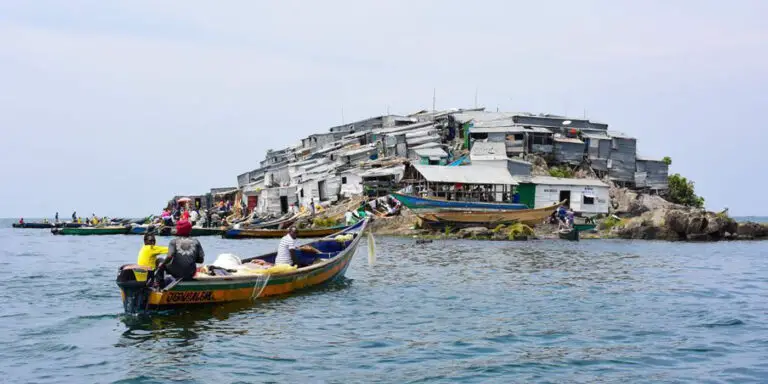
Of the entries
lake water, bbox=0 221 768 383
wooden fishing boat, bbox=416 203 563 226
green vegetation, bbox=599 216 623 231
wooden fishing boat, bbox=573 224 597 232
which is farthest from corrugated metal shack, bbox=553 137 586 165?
lake water, bbox=0 221 768 383

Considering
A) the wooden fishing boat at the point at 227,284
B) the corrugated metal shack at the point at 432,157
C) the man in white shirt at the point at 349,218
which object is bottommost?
the wooden fishing boat at the point at 227,284

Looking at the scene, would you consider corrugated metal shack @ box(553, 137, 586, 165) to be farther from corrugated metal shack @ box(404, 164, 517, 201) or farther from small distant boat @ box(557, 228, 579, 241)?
small distant boat @ box(557, 228, 579, 241)

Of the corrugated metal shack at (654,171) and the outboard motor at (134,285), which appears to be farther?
the corrugated metal shack at (654,171)

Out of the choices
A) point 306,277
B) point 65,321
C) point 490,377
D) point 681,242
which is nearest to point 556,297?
point 306,277

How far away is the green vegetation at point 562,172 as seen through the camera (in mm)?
56244

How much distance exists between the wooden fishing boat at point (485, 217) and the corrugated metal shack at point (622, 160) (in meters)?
17.6

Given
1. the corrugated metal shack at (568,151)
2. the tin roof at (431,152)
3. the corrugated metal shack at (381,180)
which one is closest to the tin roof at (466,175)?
the corrugated metal shack at (381,180)

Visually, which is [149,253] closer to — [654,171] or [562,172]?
[562,172]

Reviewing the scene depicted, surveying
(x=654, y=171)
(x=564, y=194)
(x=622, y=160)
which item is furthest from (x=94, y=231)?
(x=654, y=171)

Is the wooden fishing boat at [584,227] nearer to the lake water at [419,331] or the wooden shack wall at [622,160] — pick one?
the wooden shack wall at [622,160]

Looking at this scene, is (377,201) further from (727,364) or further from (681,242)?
(727,364)

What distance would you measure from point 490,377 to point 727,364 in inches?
166

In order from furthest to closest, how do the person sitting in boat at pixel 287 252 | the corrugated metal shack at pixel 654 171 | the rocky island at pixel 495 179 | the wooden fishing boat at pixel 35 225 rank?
the wooden fishing boat at pixel 35 225 → the corrugated metal shack at pixel 654 171 → the rocky island at pixel 495 179 → the person sitting in boat at pixel 287 252

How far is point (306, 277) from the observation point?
1920cm
